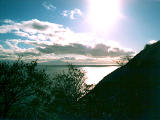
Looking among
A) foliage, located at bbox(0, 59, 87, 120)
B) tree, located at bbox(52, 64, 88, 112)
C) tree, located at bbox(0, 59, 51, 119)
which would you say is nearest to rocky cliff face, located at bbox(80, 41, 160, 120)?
tree, located at bbox(52, 64, 88, 112)

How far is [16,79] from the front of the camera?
3581cm

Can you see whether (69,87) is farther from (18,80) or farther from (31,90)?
(18,80)

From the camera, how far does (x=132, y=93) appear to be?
1610 inches

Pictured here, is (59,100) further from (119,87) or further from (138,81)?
(138,81)

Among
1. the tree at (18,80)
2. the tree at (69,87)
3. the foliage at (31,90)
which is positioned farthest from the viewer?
the tree at (69,87)

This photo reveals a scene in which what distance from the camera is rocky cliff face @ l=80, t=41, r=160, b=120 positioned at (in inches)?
1413

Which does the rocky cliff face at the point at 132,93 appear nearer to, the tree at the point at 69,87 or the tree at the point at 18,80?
the tree at the point at 69,87

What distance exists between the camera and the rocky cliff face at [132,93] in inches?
1413

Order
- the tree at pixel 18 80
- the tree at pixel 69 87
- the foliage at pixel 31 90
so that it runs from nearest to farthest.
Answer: the tree at pixel 18 80 → the foliage at pixel 31 90 → the tree at pixel 69 87

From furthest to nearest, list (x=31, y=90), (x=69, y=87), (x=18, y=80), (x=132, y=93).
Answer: (x=69, y=87) → (x=132, y=93) → (x=31, y=90) → (x=18, y=80)

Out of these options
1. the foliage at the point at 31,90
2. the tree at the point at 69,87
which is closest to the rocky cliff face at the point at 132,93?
the tree at the point at 69,87

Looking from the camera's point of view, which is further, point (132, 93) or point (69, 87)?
point (69, 87)

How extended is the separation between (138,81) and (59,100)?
75.0 feet

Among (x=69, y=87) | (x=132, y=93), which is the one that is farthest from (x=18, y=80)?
(x=132, y=93)
